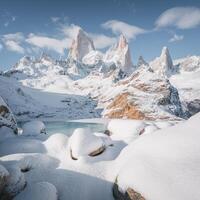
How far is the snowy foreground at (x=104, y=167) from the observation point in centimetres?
1472

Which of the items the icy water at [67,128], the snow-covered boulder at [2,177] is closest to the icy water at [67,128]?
the icy water at [67,128]

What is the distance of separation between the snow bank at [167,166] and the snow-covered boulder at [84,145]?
398 cm

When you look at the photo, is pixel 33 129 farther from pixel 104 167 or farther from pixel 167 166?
pixel 167 166

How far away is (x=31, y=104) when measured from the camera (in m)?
160

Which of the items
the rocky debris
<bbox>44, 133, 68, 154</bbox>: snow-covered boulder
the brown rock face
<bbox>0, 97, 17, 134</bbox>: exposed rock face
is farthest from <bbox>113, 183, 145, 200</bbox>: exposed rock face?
the brown rock face

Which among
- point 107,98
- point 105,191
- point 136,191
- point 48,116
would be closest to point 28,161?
point 105,191

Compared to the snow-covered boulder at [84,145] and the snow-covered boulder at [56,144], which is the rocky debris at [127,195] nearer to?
the snow-covered boulder at [84,145]

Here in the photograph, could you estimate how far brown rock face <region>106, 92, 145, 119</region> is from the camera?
117 meters

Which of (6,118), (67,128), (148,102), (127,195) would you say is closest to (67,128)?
(67,128)

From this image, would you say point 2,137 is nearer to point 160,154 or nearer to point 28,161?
point 28,161

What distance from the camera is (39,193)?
16.0 metres

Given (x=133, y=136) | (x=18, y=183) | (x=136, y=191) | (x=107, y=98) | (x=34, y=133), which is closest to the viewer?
(x=136, y=191)

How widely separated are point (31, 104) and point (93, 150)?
143m

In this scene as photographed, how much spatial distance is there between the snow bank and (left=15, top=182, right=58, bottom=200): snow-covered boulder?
4.37 m
